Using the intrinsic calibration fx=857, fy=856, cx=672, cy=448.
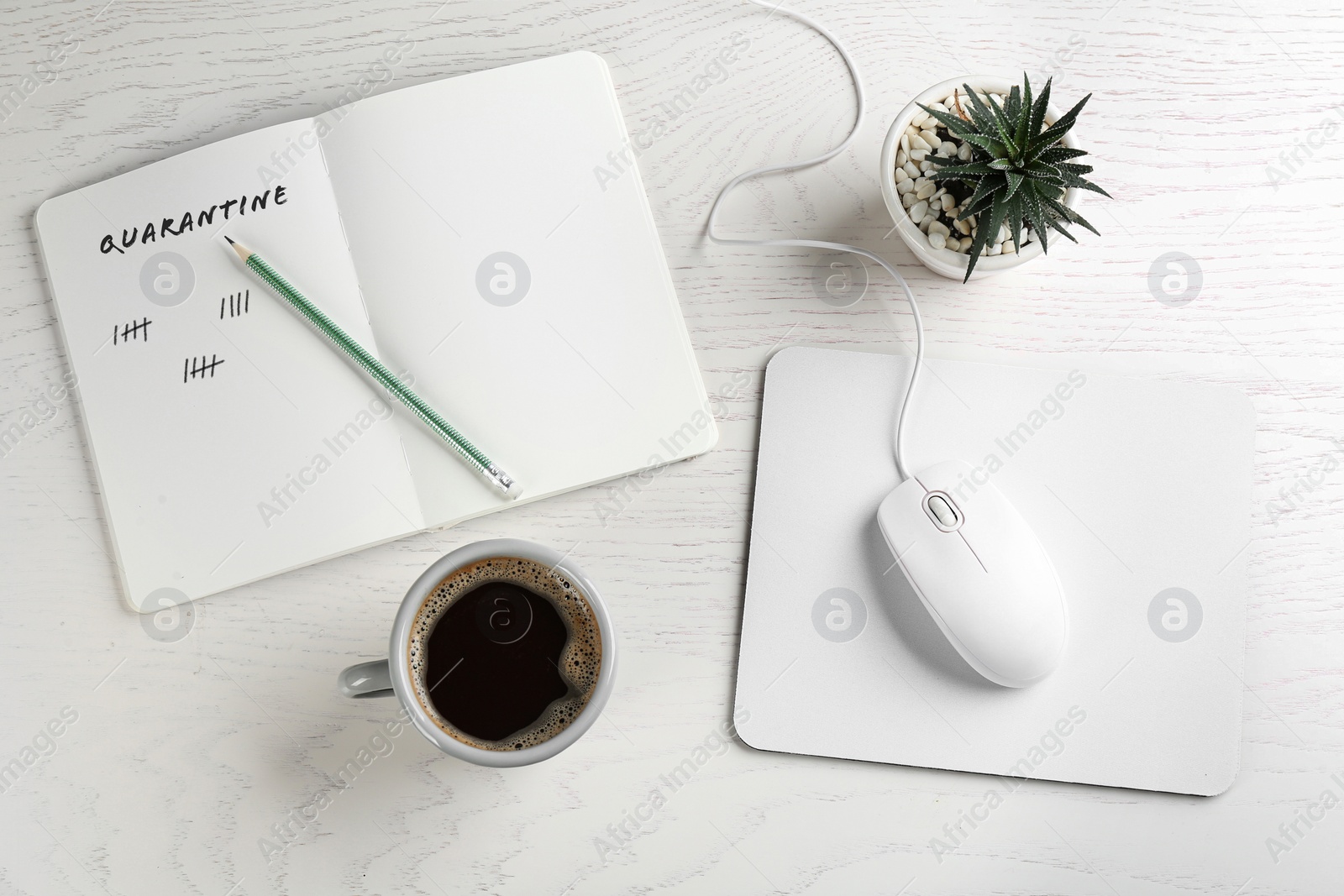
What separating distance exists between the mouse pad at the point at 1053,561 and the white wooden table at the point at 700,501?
2 cm

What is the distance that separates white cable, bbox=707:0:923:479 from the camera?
0.71 m

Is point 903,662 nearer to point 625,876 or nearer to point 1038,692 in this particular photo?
point 1038,692

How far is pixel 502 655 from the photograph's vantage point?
0.62 m

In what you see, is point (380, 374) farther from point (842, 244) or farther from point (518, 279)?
point (842, 244)

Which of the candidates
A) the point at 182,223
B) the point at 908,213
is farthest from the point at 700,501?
the point at 182,223

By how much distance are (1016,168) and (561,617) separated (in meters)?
0.45

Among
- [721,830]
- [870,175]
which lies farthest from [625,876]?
[870,175]

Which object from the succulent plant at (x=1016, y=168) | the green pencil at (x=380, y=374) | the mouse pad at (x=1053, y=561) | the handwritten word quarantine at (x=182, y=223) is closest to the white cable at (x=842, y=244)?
the mouse pad at (x=1053, y=561)

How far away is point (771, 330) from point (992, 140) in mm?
223

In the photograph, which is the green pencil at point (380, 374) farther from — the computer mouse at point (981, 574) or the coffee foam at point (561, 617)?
the computer mouse at point (981, 574)

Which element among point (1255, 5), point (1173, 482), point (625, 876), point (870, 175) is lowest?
point (625, 876)

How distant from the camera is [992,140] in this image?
0.60 meters

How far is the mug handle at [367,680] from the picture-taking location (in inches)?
23.6

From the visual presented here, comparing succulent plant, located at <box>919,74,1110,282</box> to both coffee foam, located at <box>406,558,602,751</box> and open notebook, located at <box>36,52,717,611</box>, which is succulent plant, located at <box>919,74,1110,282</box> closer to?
open notebook, located at <box>36,52,717,611</box>
